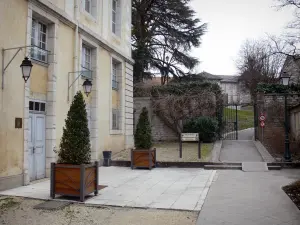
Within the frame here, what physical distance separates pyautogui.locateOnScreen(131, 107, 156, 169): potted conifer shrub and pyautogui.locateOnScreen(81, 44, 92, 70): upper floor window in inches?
126

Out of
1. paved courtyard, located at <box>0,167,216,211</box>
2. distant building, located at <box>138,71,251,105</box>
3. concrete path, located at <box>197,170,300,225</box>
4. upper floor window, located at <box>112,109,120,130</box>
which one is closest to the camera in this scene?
concrete path, located at <box>197,170,300,225</box>

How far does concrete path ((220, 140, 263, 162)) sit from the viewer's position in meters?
13.9

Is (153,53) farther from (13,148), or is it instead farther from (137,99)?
(13,148)

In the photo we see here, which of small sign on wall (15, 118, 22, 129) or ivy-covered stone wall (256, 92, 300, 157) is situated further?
ivy-covered stone wall (256, 92, 300, 157)

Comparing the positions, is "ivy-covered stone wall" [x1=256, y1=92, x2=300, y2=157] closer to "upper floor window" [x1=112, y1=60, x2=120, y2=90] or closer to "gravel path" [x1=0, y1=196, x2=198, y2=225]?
"upper floor window" [x1=112, y1=60, x2=120, y2=90]

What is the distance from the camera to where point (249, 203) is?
22.6ft

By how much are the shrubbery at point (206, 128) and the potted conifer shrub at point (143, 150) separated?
669cm

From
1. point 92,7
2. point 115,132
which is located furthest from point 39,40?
point 115,132

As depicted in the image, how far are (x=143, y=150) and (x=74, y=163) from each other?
5575 millimetres

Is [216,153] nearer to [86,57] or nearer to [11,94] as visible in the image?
[86,57]

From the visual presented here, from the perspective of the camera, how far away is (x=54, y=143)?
1056 centimetres

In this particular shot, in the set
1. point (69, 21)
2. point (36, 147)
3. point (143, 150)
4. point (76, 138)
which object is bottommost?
point (143, 150)

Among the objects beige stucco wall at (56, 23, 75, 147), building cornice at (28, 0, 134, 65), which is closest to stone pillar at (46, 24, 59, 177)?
beige stucco wall at (56, 23, 75, 147)

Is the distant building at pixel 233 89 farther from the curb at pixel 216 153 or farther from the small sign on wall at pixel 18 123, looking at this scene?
the small sign on wall at pixel 18 123
